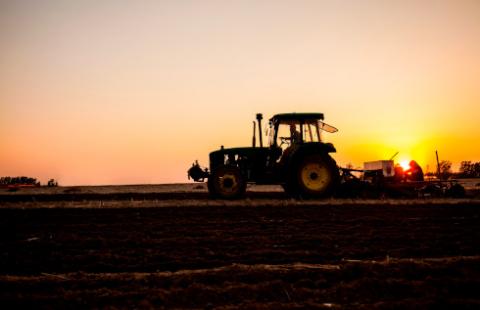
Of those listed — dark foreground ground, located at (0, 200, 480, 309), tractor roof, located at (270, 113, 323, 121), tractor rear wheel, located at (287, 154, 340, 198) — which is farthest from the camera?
tractor roof, located at (270, 113, 323, 121)

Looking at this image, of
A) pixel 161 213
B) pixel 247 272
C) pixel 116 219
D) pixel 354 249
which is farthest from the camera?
pixel 161 213

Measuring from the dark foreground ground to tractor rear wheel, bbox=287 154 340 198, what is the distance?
3.33 metres

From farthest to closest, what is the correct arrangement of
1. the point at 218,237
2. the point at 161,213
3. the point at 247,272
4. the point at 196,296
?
1. the point at 161,213
2. the point at 218,237
3. the point at 247,272
4. the point at 196,296

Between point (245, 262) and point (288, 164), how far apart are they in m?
6.89

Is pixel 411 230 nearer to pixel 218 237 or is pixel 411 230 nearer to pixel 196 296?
pixel 218 237

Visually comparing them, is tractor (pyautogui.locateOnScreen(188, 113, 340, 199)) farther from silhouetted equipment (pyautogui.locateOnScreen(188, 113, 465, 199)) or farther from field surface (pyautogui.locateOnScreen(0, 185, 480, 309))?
field surface (pyautogui.locateOnScreen(0, 185, 480, 309))

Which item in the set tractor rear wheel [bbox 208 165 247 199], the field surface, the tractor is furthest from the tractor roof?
the field surface

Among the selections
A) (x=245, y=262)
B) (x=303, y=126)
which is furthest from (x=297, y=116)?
(x=245, y=262)

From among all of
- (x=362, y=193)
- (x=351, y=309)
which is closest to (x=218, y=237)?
(x=351, y=309)

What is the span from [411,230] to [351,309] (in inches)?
146

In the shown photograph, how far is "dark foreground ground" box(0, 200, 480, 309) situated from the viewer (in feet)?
10.1

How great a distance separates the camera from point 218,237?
18.5 ft

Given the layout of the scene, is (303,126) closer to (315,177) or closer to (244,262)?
(315,177)

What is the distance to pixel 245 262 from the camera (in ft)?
13.8
